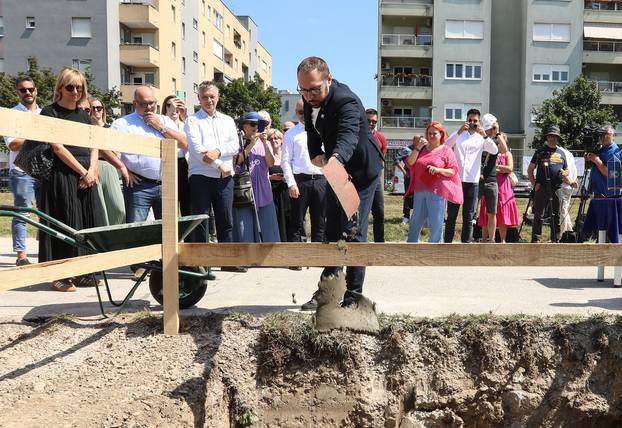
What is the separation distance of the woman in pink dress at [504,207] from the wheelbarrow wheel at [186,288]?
5.58 metres

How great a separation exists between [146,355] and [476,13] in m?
49.1

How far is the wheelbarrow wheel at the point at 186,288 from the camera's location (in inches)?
201

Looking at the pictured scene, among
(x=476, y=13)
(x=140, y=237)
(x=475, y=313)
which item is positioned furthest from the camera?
(x=476, y=13)

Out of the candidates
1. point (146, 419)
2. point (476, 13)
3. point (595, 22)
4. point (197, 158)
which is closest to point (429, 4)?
point (476, 13)

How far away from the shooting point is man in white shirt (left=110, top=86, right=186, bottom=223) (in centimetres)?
644

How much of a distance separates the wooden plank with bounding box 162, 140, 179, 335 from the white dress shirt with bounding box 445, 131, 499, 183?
203 inches

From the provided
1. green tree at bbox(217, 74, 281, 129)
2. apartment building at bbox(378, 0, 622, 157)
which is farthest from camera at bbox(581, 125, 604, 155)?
green tree at bbox(217, 74, 281, 129)

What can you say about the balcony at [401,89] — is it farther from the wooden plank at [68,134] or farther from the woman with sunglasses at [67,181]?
the wooden plank at [68,134]

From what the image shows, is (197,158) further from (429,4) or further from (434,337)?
(429,4)

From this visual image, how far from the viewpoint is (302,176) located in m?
7.21

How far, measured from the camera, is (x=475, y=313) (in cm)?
482

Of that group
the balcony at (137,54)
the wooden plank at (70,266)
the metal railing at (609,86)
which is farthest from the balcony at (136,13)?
the wooden plank at (70,266)

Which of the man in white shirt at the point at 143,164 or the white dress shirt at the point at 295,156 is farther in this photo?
the white dress shirt at the point at 295,156

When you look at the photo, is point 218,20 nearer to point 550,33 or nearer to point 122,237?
point 550,33
